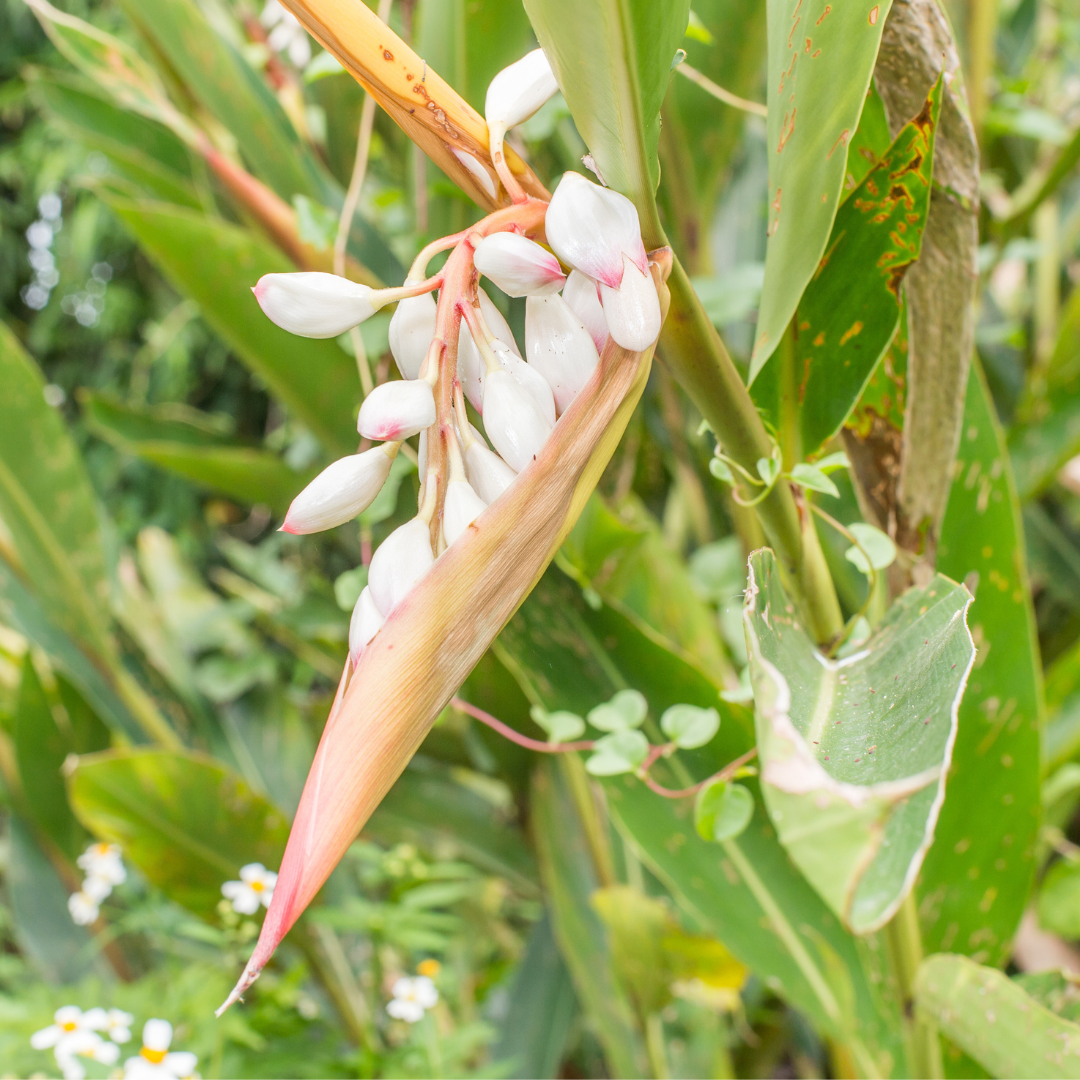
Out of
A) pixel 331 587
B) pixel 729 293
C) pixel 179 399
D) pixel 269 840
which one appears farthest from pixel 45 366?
pixel 729 293

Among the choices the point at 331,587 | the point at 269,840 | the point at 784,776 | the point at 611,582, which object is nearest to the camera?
the point at 784,776

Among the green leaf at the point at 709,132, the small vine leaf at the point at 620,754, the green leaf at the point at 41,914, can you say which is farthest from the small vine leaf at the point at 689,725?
the green leaf at the point at 41,914

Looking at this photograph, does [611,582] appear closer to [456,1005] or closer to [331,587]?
[331,587]

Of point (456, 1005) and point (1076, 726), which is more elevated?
point (1076, 726)

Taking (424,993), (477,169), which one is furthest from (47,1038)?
(477,169)

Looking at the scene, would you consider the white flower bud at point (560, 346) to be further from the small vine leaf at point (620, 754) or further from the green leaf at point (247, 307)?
the green leaf at point (247, 307)

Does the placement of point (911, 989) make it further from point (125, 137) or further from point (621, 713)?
point (125, 137)
